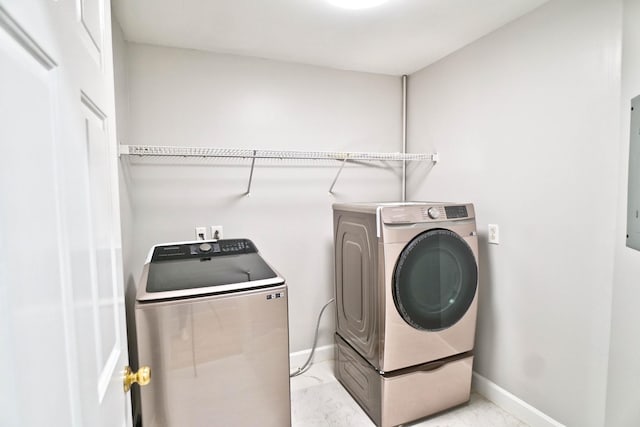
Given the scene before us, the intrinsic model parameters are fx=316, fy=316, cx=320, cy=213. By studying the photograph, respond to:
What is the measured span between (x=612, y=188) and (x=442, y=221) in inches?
30.4

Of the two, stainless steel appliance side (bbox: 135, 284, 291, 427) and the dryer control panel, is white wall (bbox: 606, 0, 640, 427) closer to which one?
the dryer control panel

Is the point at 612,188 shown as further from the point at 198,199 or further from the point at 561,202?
the point at 198,199

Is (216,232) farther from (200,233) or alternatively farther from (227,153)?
(227,153)

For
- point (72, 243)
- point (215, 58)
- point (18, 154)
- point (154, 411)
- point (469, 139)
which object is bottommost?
point (154, 411)

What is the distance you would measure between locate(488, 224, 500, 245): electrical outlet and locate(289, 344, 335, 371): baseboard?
1.52 m

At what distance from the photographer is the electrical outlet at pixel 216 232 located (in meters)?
2.27

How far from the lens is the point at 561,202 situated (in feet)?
5.53

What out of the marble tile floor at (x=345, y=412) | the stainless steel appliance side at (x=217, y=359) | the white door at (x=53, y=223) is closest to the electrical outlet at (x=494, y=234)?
the marble tile floor at (x=345, y=412)

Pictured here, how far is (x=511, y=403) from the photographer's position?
1.97 metres

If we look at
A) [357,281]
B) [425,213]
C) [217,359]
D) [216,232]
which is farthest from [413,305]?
[216,232]

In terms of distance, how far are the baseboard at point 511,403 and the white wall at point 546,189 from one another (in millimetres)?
43

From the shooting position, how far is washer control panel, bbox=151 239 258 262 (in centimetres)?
178

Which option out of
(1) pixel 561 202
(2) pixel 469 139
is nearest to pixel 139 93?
(2) pixel 469 139

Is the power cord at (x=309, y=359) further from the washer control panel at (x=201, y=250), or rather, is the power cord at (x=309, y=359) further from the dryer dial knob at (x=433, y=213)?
the dryer dial knob at (x=433, y=213)
